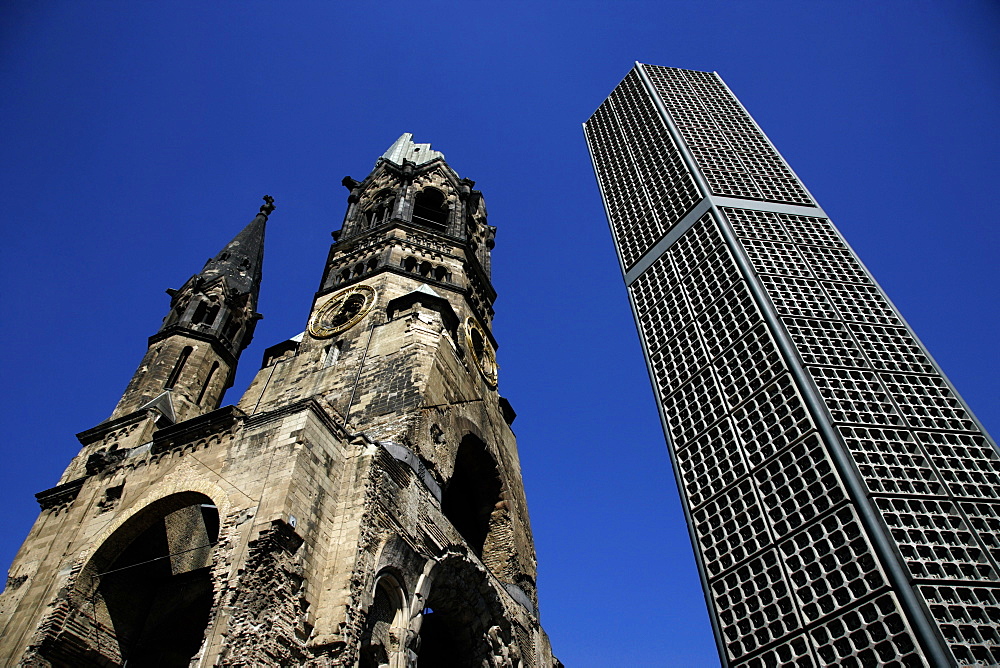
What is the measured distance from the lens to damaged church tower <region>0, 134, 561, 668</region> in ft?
36.8

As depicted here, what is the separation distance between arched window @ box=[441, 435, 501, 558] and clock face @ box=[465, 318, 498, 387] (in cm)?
356

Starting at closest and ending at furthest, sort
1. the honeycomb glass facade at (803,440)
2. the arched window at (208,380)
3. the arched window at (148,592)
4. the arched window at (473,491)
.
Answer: the honeycomb glass facade at (803,440), the arched window at (148,592), the arched window at (473,491), the arched window at (208,380)

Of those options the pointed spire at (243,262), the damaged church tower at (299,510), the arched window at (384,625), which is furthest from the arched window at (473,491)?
the pointed spire at (243,262)

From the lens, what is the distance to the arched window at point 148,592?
12.2 metres

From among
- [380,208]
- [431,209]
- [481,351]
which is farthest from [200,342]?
[431,209]

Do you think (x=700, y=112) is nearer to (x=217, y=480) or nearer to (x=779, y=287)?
(x=779, y=287)

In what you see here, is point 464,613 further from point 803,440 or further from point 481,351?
point 481,351

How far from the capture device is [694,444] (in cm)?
1134

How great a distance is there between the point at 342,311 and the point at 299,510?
448 inches

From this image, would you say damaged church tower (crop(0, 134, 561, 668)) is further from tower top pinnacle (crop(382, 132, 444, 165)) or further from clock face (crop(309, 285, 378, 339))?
tower top pinnacle (crop(382, 132, 444, 165))

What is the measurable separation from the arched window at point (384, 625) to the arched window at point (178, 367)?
1059 cm

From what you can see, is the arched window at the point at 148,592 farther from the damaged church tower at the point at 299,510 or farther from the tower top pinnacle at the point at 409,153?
the tower top pinnacle at the point at 409,153

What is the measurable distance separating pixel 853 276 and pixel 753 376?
3279mm

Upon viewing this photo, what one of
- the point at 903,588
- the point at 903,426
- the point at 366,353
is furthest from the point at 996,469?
the point at 366,353
